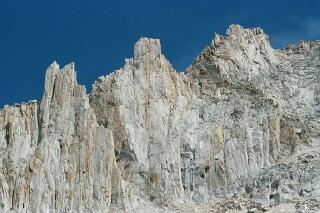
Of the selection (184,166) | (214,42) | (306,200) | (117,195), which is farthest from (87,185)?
(214,42)

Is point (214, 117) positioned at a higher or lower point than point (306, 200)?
higher

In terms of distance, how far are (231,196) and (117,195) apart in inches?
428

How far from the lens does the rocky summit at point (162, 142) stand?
95625mm

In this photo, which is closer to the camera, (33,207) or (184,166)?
(33,207)

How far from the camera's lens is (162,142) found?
4099 inches

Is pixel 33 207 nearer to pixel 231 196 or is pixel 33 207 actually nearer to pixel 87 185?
pixel 87 185

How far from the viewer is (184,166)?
103 metres

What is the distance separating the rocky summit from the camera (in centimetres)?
9562

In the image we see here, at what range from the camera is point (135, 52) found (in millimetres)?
111500

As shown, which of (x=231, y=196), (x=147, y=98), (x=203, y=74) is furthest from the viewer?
(x=203, y=74)

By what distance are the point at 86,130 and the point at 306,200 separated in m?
21.5

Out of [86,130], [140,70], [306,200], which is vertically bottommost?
[306,200]

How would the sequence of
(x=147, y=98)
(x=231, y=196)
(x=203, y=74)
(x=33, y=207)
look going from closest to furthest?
(x=33, y=207) < (x=231, y=196) < (x=147, y=98) < (x=203, y=74)

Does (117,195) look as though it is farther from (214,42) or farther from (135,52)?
(214,42)
